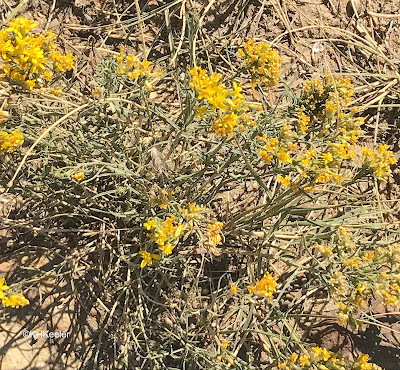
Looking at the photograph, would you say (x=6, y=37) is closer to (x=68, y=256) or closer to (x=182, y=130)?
(x=182, y=130)

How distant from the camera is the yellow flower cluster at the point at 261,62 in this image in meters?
1.90

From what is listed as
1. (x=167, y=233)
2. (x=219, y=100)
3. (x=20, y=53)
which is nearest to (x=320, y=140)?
(x=219, y=100)

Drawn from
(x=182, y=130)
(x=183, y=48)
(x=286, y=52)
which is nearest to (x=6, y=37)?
(x=182, y=130)

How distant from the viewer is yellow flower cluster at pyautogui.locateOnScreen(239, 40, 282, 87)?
6.25 feet

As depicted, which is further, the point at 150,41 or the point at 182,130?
the point at 150,41

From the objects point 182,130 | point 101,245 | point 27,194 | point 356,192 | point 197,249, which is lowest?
point 356,192

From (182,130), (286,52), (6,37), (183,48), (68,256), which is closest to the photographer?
(6,37)

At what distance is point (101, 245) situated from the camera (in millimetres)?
2516

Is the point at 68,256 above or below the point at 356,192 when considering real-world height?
above

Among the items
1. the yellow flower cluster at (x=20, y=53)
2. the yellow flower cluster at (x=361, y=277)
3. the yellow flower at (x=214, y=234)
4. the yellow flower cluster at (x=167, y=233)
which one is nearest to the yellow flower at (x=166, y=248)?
the yellow flower cluster at (x=167, y=233)

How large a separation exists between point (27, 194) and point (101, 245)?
0.51 m

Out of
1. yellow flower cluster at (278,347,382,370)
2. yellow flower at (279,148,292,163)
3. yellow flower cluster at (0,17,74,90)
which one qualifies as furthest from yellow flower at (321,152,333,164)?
yellow flower cluster at (0,17,74,90)

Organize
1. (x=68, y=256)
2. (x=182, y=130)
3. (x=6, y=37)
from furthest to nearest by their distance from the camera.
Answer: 1. (x=68, y=256)
2. (x=182, y=130)
3. (x=6, y=37)

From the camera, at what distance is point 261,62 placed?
75.7 inches
